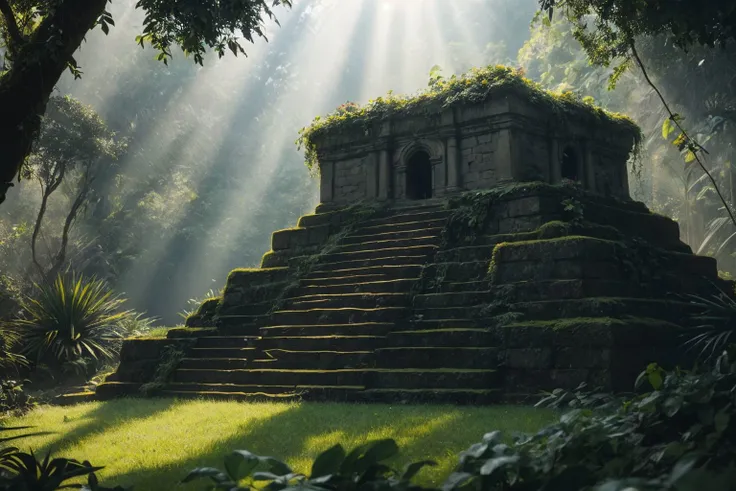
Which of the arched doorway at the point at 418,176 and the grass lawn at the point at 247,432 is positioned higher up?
the arched doorway at the point at 418,176

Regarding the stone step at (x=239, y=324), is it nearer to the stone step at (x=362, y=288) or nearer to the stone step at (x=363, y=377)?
the stone step at (x=362, y=288)

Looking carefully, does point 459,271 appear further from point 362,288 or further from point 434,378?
point 434,378

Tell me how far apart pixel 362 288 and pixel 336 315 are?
766mm

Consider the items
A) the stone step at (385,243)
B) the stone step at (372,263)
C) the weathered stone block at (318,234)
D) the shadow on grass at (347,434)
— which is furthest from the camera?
the weathered stone block at (318,234)


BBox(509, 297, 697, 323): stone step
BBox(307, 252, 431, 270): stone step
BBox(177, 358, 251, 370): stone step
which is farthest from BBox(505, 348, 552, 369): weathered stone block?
BBox(177, 358, 251, 370): stone step

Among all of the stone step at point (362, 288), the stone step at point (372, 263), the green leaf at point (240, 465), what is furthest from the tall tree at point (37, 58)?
the stone step at point (372, 263)

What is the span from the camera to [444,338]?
9.40m

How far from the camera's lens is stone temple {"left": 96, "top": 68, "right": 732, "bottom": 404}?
8.81 m

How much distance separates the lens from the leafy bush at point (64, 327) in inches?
569

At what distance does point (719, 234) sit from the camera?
2877cm

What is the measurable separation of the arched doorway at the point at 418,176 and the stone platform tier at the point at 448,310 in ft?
3.83

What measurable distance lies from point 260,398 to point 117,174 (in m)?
26.1

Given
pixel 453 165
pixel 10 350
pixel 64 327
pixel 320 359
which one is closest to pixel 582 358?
pixel 320 359

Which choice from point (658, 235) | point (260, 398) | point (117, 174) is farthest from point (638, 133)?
point (117, 174)
